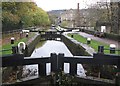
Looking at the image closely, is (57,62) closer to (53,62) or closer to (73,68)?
(53,62)

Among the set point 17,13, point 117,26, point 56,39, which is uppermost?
point 17,13

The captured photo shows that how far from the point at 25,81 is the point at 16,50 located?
1604 mm

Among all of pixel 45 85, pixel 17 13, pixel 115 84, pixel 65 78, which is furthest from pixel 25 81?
pixel 17 13

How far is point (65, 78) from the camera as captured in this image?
7488 millimetres

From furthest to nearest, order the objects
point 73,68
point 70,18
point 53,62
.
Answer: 1. point 70,18
2. point 73,68
3. point 53,62

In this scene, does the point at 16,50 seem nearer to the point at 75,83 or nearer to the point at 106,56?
the point at 75,83

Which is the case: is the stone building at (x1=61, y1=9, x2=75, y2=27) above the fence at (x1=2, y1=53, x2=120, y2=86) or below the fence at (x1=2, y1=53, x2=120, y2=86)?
above

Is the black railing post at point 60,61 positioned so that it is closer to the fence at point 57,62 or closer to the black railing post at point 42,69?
the fence at point 57,62

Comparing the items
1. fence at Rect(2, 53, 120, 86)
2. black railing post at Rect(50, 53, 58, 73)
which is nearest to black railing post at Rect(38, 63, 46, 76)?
fence at Rect(2, 53, 120, 86)

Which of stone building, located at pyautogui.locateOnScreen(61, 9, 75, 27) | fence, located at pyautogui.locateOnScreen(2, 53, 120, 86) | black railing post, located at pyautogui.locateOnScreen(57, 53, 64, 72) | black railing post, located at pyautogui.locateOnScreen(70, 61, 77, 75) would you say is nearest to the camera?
fence, located at pyautogui.locateOnScreen(2, 53, 120, 86)

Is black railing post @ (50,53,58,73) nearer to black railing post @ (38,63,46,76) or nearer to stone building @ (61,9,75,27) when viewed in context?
black railing post @ (38,63,46,76)

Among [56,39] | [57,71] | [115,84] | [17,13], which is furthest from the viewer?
[56,39]

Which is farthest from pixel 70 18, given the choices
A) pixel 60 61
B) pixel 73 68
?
pixel 60 61

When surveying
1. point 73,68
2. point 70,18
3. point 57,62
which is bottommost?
point 73,68
